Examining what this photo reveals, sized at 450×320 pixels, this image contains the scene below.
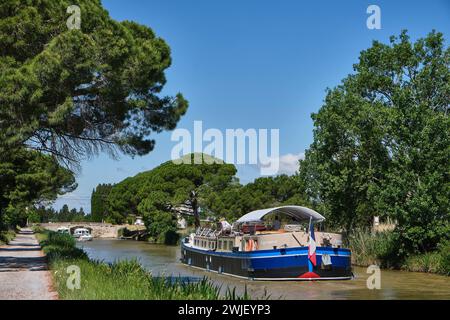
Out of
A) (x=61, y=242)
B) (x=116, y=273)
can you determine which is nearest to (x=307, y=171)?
(x=61, y=242)

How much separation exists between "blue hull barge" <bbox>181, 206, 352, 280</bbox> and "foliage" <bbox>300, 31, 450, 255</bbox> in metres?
4.55

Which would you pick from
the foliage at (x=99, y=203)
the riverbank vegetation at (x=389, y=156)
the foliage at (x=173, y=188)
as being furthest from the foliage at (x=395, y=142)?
the foliage at (x=99, y=203)

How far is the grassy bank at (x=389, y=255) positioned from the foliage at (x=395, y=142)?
28.9 inches

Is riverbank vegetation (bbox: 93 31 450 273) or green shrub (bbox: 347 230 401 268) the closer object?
riverbank vegetation (bbox: 93 31 450 273)

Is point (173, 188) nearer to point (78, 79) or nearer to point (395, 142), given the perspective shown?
point (395, 142)

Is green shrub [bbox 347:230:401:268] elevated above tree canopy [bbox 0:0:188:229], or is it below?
below

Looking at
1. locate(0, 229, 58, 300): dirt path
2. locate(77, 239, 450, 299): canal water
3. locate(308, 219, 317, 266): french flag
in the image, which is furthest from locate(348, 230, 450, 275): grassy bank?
locate(0, 229, 58, 300): dirt path

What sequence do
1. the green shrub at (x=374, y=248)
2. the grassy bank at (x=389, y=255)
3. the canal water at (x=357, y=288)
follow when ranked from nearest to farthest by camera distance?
the canal water at (x=357, y=288) → the grassy bank at (x=389, y=255) → the green shrub at (x=374, y=248)

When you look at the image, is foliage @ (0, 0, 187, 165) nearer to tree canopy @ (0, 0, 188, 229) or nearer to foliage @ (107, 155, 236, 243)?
tree canopy @ (0, 0, 188, 229)

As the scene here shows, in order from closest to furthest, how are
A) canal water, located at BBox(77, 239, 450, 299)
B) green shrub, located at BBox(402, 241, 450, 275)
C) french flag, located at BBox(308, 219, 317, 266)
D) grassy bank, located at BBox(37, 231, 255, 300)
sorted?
grassy bank, located at BBox(37, 231, 255, 300), canal water, located at BBox(77, 239, 450, 299), french flag, located at BBox(308, 219, 317, 266), green shrub, located at BBox(402, 241, 450, 275)

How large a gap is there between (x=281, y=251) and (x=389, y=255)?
1031cm

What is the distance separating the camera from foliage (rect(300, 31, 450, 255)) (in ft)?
108

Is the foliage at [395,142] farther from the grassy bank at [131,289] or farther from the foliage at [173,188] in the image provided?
the foliage at [173,188]

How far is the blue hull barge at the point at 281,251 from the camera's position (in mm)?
29344
